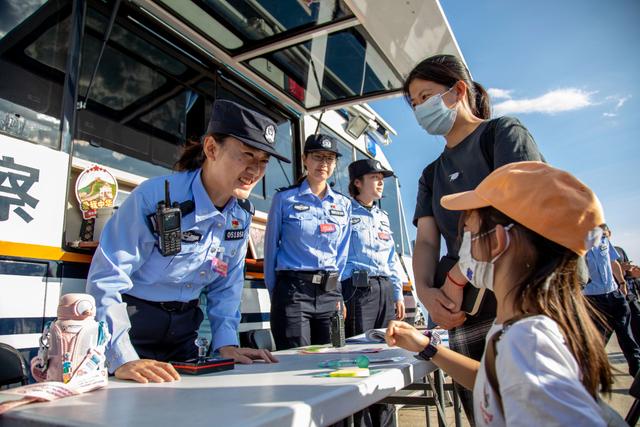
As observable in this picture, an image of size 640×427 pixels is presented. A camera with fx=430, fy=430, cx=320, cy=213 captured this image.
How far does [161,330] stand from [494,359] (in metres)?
1.25

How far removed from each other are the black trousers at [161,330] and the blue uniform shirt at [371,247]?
1.88 metres

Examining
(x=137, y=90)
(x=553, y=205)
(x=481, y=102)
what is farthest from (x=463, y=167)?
(x=137, y=90)

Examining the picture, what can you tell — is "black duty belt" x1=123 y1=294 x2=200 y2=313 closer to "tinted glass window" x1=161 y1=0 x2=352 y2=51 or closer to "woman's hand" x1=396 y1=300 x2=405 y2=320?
"tinted glass window" x1=161 y1=0 x2=352 y2=51

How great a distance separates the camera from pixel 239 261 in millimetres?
1975

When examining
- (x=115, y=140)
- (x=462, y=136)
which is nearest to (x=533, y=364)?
(x=462, y=136)

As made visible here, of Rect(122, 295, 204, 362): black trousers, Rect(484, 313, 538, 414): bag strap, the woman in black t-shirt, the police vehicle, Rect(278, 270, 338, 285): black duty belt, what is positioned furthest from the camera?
Rect(278, 270, 338, 285): black duty belt

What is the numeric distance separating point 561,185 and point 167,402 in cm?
97

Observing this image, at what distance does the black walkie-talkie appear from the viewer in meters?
1.55

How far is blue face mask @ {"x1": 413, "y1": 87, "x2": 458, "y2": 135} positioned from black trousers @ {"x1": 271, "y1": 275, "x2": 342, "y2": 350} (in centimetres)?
130

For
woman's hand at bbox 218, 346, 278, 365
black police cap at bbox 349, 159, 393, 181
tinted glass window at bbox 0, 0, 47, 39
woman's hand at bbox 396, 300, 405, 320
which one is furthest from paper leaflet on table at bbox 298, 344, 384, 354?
black police cap at bbox 349, 159, 393, 181

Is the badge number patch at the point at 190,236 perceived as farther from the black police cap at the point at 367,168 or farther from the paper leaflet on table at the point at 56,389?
the black police cap at the point at 367,168

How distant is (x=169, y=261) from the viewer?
1.64 meters

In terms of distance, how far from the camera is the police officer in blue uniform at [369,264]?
10.8ft

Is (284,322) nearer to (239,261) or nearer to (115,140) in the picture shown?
(239,261)
